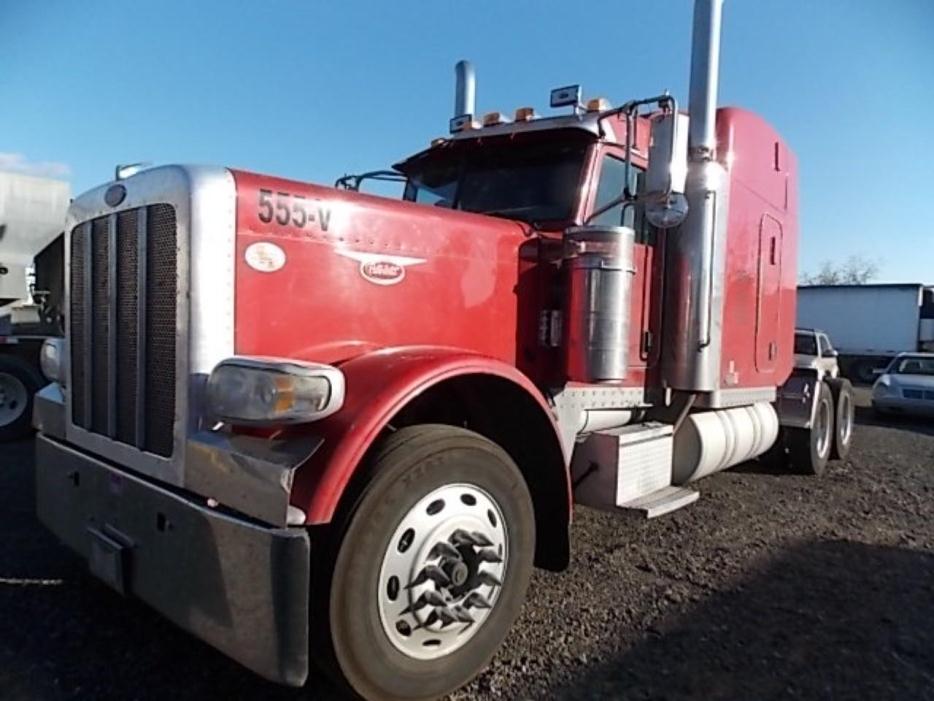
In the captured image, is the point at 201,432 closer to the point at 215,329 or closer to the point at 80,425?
the point at 215,329

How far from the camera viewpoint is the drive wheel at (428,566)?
252 centimetres

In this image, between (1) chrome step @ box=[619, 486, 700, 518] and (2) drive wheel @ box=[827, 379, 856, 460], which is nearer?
(1) chrome step @ box=[619, 486, 700, 518]

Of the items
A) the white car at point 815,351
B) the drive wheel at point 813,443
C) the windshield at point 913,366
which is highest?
the white car at point 815,351

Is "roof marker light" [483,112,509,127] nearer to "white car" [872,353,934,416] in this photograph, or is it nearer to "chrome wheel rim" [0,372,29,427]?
"chrome wheel rim" [0,372,29,427]

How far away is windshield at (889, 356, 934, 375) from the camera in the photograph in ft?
47.6

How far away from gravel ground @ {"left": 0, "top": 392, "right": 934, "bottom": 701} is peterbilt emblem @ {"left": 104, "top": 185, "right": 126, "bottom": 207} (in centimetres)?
199

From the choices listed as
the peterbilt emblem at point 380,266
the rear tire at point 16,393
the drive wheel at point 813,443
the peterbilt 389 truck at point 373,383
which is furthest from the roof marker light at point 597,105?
the rear tire at point 16,393

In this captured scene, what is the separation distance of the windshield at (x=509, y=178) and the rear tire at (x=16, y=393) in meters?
6.20

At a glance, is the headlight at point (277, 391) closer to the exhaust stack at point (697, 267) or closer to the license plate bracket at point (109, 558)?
the license plate bracket at point (109, 558)

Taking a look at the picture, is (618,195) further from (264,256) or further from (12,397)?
(12,397)

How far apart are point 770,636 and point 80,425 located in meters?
3.54

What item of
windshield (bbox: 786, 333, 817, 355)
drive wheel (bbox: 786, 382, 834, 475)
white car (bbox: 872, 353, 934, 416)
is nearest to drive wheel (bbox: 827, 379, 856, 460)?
drive wheel (bbox: 786, 382, 834, 475)

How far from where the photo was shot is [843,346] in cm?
2773

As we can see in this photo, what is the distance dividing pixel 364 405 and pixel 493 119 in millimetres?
2862
